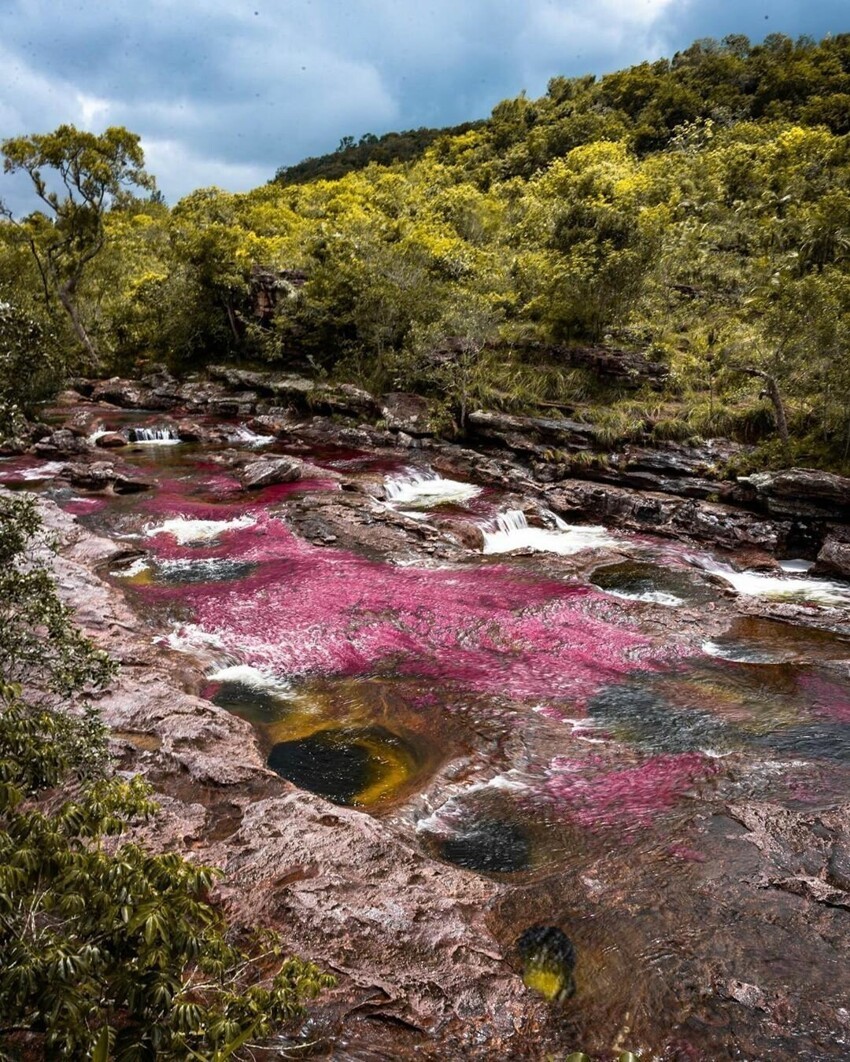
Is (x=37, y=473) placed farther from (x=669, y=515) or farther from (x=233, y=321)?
(x=669, y=515)

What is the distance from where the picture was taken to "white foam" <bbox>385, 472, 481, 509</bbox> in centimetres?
2589

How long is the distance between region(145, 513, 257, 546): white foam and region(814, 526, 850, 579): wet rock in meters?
18.3

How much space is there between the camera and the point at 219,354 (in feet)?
155

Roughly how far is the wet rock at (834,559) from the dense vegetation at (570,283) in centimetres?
426

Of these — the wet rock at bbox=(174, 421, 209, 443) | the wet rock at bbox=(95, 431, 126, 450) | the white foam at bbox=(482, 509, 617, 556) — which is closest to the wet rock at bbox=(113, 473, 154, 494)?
the wet rock at bbox=(95, 431, 126, 450)

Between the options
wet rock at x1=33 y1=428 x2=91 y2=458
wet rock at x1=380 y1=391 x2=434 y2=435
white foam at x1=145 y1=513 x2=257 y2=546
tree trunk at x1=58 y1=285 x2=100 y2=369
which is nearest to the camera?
white foam at x1=145 y1=513 x2=257 y2=546

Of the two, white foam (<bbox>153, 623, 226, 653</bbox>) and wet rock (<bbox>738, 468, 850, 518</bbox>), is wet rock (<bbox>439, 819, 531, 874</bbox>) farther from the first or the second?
wet rock (<bbox>738, 468, 850, 518</bbox>)

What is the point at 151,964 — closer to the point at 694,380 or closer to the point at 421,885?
the point at 421,885

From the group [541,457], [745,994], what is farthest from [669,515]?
[745,994]

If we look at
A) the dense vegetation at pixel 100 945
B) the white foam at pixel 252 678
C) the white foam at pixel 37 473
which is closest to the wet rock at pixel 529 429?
the white foam at pixel 37 473

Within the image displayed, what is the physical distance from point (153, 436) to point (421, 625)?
2495 cm

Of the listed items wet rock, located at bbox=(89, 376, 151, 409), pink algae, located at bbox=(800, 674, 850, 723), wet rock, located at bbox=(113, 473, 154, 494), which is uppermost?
wet rock, located at bbox=(89, 376, 151, 409)

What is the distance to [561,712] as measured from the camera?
39.6 feet

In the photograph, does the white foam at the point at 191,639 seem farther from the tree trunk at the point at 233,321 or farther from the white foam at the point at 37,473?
the tree trunk at the point at 233,321
